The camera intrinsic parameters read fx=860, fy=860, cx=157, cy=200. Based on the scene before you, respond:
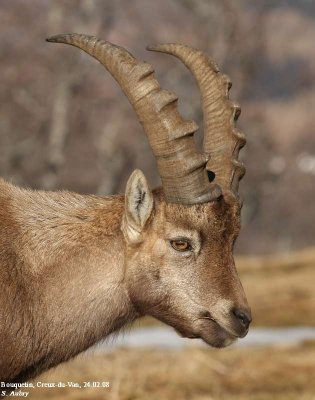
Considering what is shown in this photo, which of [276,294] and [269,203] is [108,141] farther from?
[269,203]

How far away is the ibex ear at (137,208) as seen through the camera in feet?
26.5

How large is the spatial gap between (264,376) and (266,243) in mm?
74013

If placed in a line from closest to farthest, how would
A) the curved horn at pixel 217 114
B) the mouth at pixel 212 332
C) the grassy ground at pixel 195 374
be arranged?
the mouth at pixel 212 332 < the curved horn at pixel 217 114 < the grassy ground at pixel 195 374

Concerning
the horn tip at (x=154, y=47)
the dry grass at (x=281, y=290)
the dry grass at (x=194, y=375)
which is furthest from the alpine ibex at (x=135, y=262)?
the dry grass at (x=281, y=290)

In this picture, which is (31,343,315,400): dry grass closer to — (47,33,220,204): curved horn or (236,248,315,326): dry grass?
(47,33,220,204): curved horn

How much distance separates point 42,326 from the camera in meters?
7.90

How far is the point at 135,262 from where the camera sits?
26.4ft

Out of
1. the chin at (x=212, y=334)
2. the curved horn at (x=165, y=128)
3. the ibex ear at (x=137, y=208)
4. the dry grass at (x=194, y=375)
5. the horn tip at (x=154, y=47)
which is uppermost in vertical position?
the horn tip at (x=154, y=47)

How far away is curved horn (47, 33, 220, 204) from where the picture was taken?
798 centimetres

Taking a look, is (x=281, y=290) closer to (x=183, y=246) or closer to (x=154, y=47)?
(x=154, y=47)

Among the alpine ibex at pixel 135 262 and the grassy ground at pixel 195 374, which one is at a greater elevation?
the alpine ibex at pixel 135 262

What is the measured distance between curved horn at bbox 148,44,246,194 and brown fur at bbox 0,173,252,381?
710mm

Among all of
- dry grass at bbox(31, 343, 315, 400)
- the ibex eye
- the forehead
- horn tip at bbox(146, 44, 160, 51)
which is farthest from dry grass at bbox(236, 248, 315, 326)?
the ibex eye

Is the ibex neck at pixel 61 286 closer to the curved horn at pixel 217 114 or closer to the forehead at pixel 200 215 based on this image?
the forehead at pixel 200 215
